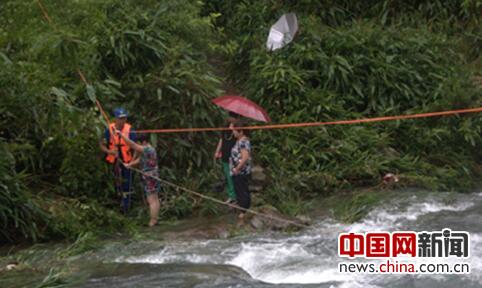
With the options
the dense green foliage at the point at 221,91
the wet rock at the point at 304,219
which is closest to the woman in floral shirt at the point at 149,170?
the dense green foliage at the point at 221,91

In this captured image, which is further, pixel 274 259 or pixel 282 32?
pixel 282 32

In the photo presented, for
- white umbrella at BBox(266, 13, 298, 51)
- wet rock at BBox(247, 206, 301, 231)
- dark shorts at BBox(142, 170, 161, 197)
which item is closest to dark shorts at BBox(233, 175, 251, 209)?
wet rock at BBox(247, 206, 301, 231)

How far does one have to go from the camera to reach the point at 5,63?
9.16 meters

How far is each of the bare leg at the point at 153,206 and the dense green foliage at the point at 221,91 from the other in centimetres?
41

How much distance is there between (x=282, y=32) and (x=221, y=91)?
119 inches

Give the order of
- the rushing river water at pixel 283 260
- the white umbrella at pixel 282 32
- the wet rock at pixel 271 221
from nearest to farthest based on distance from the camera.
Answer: the rushing river water at pixel 283 260
the wet rock at pixel 271 221
the white umbrella at pixel 282 32

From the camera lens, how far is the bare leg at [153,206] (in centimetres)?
943

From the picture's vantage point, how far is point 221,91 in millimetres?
11688

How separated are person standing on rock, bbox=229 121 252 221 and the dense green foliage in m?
0.73

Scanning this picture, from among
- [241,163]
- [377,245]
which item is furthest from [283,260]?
[241,163]

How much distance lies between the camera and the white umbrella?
14094 mm

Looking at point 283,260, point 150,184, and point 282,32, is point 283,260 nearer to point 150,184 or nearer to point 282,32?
point 150,184

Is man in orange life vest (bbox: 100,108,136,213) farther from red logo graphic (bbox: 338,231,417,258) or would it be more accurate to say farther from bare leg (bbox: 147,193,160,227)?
red logo graphic (bbox: 338,231,417,258)

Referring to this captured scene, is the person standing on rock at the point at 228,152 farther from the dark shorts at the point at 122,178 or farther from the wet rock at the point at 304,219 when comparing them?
the dark shorts at the point at 122,178
